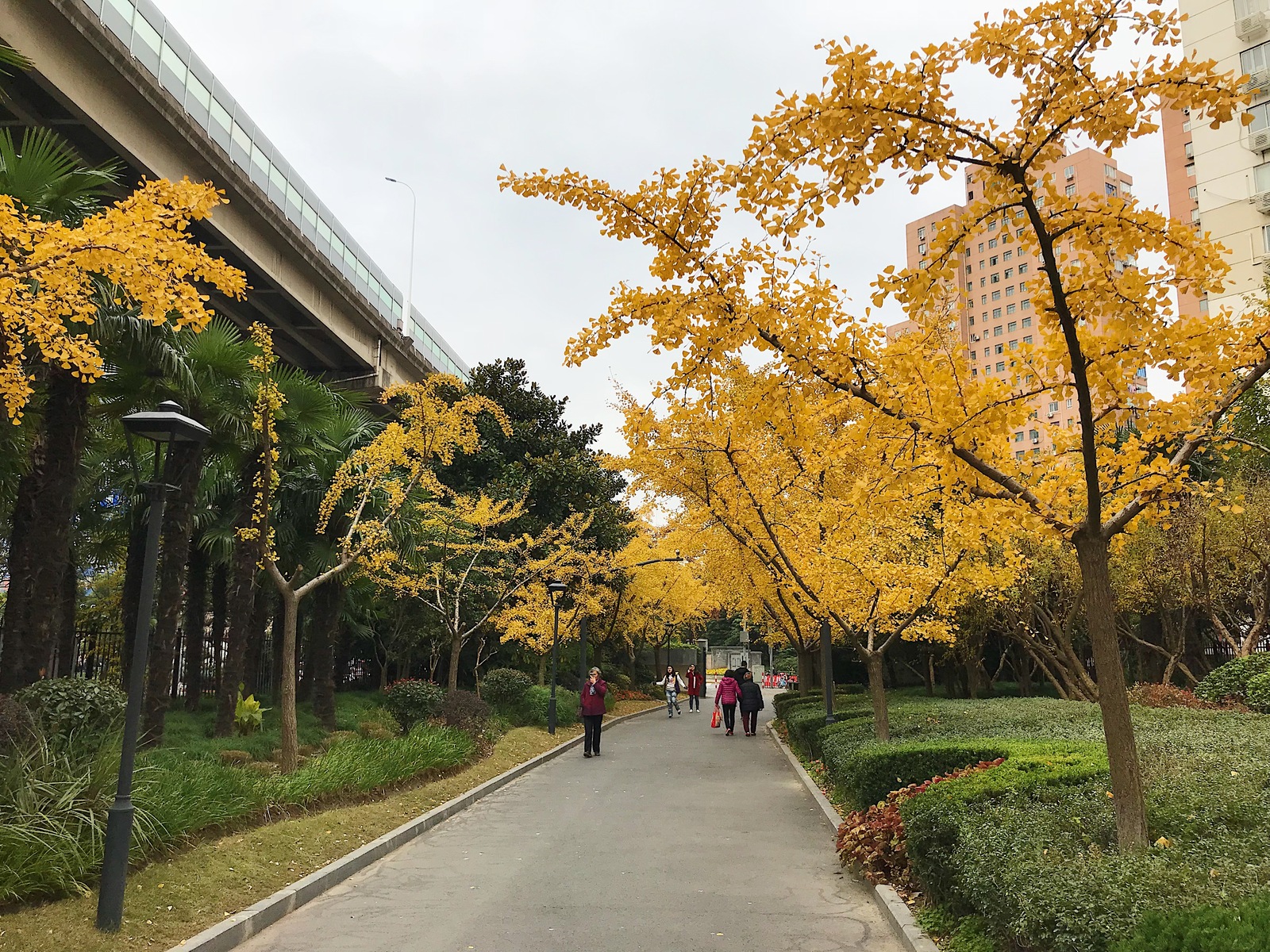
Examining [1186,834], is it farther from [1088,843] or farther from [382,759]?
[382,759]

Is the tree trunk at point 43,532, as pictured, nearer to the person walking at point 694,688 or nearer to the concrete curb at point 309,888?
the concrete curb at point 309,888

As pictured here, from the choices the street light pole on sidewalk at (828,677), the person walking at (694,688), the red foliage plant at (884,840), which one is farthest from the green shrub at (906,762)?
the person walking at (694,688)

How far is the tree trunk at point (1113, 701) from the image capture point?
4953 mm

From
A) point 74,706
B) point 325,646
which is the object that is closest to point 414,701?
point 325,646

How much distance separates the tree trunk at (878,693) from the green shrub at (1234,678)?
272 inches

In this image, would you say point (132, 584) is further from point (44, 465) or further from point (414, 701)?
point (44, 465)

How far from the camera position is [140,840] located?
6707mm

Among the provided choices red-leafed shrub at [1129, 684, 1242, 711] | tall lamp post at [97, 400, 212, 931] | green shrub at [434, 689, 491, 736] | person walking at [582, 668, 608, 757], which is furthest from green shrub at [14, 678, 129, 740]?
red-leafed shrub at [1129, 684, 1242, 711]

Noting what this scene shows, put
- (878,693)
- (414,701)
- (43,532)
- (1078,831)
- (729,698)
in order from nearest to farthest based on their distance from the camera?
1. (1078,831)
2. (43,532)
3. (878,693)
4. (414,701)
5. (729,698)

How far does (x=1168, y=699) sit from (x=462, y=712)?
40.3 ft

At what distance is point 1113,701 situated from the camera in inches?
200

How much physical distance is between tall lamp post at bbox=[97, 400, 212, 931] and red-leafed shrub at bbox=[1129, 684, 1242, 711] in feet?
45.9

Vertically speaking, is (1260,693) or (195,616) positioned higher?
(195,616)

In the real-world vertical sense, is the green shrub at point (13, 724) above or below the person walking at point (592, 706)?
above
